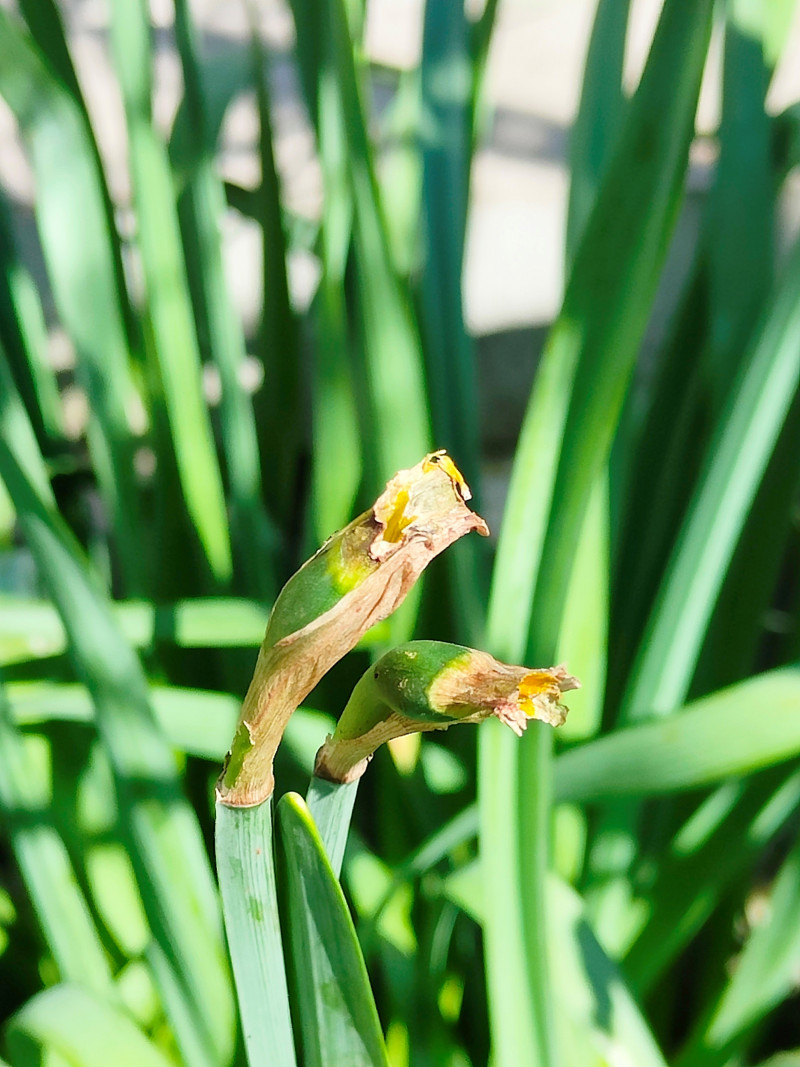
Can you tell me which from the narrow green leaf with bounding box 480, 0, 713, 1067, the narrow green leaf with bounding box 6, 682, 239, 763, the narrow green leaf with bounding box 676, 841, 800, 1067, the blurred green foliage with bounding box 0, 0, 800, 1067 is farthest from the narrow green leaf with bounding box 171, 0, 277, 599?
the narrow green leaf with bounding box 676, 841, 800, 1067

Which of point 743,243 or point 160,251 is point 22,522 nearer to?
point 160,251

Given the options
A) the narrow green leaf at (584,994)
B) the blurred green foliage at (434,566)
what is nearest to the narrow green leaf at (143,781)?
the blurred green foliage at (434,566)

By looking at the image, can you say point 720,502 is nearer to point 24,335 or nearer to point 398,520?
point 398,520

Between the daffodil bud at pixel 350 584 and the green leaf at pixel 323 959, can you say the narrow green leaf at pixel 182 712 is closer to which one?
the green leaf at pixel 323 959

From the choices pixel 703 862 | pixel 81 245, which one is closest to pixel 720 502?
pixel 703 862

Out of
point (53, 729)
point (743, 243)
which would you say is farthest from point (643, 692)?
point (53, 729)

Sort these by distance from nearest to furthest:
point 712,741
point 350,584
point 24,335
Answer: point 350,584
point 712,741
point 24,335
